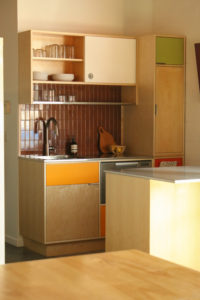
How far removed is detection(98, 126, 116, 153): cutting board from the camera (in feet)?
20.4

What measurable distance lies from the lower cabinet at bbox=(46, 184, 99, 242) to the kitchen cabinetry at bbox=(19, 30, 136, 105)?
0.96m

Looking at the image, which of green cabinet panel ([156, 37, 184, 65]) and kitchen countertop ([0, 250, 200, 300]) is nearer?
kitchen countertop ([0, 250, 200, 300])

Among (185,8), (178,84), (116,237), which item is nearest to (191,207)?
(116,237)

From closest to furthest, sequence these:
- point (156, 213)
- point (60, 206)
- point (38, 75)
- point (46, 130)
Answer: point (156, 213) < point (60, 206) < point (38, 75) < point (46, 130)

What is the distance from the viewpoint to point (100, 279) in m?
1.24

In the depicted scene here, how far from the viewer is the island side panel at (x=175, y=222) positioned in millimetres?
3893

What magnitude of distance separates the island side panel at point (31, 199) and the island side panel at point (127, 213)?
119 centimetres

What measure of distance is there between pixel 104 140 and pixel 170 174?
2310 mm

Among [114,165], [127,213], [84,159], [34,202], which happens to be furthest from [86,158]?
[127,213]

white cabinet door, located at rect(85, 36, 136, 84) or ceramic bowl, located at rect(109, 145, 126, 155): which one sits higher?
white cabinet door, located at rect(85, 36, 136, 84)

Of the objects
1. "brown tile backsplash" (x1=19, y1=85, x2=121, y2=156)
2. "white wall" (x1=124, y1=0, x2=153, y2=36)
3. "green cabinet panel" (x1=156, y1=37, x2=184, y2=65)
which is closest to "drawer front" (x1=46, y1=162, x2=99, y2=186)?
"brown tile backsplash" (x1=19, y1=85, x2=121, y2=156)

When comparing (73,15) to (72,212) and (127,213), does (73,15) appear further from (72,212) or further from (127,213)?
(127,213)

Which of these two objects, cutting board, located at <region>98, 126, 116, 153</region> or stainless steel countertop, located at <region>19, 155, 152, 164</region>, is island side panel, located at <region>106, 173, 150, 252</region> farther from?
cutting board, located at <region>98, 126, 116, 153</region>

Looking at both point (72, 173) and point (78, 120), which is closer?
point (72, 173)
